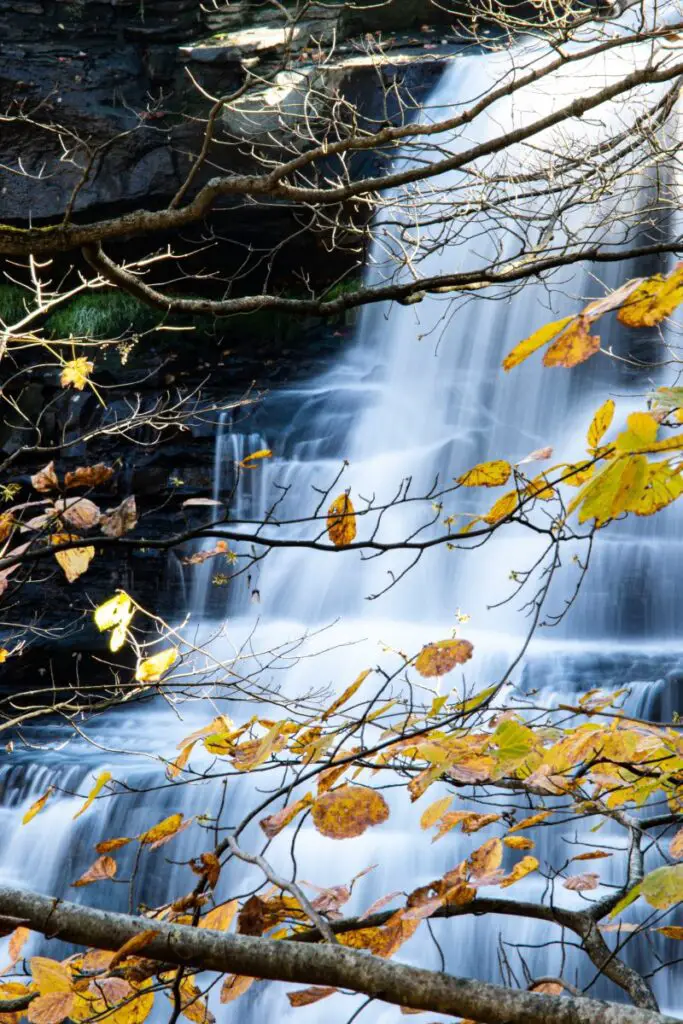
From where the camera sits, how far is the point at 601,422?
1.39m

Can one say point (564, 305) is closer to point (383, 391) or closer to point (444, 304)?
point (444, 304)

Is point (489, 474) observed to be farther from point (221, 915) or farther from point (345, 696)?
point (221, 915)

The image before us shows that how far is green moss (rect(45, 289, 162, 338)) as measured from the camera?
11.2 m

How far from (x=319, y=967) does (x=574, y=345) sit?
0.84m

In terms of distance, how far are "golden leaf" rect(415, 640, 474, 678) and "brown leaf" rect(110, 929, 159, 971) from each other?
746 millimetres

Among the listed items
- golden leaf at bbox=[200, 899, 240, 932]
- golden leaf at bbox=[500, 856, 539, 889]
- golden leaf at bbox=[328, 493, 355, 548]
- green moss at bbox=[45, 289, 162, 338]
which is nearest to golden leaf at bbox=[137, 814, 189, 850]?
golden leaf at bbox=[200, 899, 240, 932]

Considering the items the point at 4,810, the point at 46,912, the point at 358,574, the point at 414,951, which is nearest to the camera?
the point at 46,912

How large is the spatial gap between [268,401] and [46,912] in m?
8.81

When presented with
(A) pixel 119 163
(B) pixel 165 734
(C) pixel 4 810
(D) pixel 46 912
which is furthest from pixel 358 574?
(D) pixel 46 912

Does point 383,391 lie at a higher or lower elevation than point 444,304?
lower

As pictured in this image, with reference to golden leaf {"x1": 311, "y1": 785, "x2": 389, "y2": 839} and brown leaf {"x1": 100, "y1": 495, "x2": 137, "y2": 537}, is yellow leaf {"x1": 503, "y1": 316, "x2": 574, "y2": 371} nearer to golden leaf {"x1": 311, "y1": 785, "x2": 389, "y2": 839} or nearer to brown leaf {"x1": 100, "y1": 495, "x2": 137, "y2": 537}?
golden leaf {"x1": 311, "y1": 785, "x2": 389, "y2": 839}

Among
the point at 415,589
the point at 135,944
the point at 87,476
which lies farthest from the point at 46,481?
the point at 415,589

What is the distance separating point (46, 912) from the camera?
130cm

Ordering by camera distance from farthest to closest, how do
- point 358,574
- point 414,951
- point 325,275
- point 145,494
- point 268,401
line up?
point 325,275
point 268,401
point 145,494
point 358,574
point 414,951
